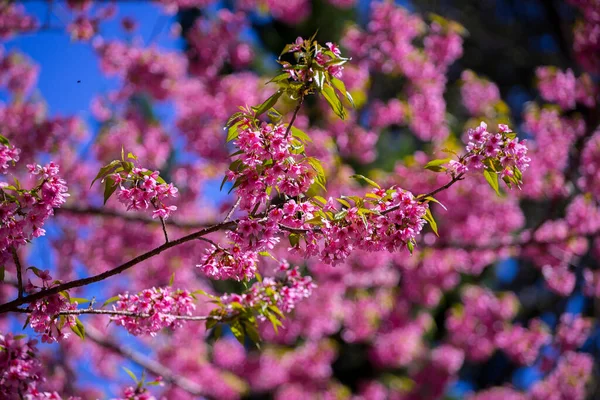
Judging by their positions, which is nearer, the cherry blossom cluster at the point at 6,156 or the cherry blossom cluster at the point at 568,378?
the cherry blossom cluster at the point at 6,156

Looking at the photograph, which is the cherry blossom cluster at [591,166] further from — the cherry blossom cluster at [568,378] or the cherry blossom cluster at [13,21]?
the cherry blossom cluster at [13,21]

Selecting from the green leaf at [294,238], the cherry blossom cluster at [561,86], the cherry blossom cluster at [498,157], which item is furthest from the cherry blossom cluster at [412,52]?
the green leaf at [294,238]

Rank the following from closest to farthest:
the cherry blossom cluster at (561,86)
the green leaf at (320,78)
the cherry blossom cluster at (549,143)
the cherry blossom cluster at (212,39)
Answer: the green leaf at (320,78), the cherry blossom cluster at (549,143), the cherry blossom cluster at (561,86), the cherry blossom cluster at (212,39)

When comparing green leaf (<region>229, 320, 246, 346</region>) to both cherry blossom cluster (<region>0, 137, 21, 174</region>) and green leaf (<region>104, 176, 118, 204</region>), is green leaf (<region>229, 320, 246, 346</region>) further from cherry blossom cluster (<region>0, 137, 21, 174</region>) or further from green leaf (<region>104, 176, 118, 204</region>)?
cherry blossom cluster (<region>0, 137, 21, 174</region>)

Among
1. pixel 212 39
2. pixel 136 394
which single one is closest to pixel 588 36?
pixel 212 39

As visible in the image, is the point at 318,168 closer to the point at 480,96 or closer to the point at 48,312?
the point at 48,312

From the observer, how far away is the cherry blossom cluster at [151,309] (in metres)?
1.95

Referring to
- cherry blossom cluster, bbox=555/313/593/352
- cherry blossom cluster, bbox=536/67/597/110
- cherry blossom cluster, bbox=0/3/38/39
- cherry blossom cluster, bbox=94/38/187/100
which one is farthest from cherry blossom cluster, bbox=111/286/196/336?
cherry blossom cluster, bbox=555/313/593/352

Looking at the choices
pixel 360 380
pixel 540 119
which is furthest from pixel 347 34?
pixel 360 380

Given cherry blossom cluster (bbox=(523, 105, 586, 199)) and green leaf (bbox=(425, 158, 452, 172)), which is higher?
cherry blossom cluster (bbox=(523, 105, 586, 199))

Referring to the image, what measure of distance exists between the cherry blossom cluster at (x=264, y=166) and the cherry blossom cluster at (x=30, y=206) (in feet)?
1.87

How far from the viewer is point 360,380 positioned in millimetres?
10672

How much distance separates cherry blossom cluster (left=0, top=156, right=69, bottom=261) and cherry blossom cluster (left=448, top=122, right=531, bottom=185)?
4.29 feet

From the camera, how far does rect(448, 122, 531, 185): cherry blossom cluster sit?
1.84 meters
